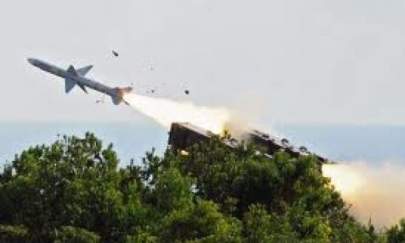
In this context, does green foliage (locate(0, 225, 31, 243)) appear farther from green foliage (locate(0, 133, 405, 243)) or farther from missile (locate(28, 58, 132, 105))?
missile (locate(28, 58, 132, 105))

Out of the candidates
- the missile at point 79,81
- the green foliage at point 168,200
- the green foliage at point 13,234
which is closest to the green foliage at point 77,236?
the green foliage at point 168,200

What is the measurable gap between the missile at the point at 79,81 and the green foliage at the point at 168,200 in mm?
7923

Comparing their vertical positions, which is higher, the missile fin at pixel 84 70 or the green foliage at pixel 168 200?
the missile fin at pixel 84 70

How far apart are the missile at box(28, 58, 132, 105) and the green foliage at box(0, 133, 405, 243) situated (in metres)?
7.92

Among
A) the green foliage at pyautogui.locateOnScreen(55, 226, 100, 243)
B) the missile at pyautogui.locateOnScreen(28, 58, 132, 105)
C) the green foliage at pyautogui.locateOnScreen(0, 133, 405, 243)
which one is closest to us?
the green foliage at pyautogui.locateOnScreen(0, 133, 405, 243)

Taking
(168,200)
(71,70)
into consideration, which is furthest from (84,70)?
Answer: (168,200)

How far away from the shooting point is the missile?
337ft

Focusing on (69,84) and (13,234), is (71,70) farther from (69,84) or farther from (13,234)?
(13,234)

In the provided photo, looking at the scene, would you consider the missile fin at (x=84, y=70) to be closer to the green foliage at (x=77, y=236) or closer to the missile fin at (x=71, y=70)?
the missile fin at (x=71, y=70)

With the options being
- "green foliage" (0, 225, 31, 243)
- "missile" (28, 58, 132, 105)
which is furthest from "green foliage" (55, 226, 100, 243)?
"missile" (28, 58, 132, 105)

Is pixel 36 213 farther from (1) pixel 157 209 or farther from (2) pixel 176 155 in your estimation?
(2) pixel 176 155

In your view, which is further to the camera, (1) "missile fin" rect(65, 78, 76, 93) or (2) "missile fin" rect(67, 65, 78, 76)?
(2) "missile fin" rect(67, 65, 78, 76)

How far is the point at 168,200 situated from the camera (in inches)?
3317

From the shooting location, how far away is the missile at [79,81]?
10262 cm
